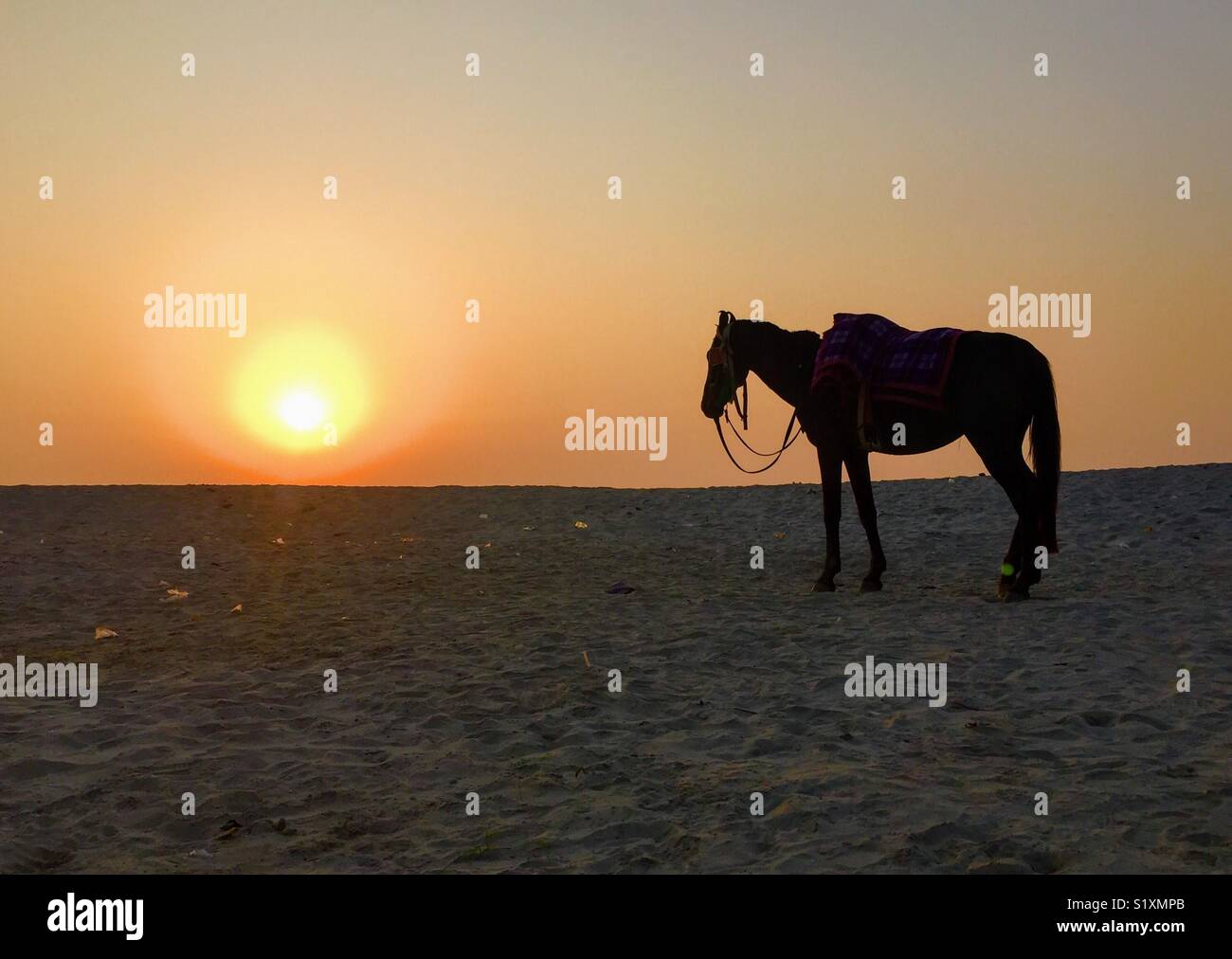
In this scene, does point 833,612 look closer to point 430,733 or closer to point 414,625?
point 414,625

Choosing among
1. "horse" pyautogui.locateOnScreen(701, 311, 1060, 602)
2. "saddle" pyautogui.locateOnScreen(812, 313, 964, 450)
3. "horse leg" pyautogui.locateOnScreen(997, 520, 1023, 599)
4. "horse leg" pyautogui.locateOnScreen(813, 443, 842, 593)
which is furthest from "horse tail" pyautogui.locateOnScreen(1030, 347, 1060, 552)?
"horse leg" pyautogui.locateOnScreen(813, 443, 842, 593)

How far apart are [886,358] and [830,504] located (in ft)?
6.52

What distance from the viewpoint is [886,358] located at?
481 inches

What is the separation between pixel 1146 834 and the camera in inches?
201

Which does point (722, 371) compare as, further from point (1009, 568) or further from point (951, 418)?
point (1009, 568)

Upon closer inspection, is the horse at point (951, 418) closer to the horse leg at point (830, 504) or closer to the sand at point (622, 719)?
the horse leg at point (830, 504)

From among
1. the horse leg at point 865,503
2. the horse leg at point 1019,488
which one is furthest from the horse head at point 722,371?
the horse leg at point 1019,488

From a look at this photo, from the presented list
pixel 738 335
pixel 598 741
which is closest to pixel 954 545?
pixel 738 335

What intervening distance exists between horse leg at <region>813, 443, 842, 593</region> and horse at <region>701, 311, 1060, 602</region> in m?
0.01

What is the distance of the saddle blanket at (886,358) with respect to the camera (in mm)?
11758

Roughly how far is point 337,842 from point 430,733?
6.18ft

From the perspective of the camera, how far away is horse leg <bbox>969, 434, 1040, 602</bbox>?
11.5m

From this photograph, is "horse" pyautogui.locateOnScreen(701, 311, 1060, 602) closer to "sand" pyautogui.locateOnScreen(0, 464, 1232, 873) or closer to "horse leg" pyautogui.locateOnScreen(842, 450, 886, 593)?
"horse leg" pyautogui.locateOnScreen(842, 450, 886, 593)

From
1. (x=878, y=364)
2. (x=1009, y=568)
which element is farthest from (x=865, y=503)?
(x=1009, y=568)
